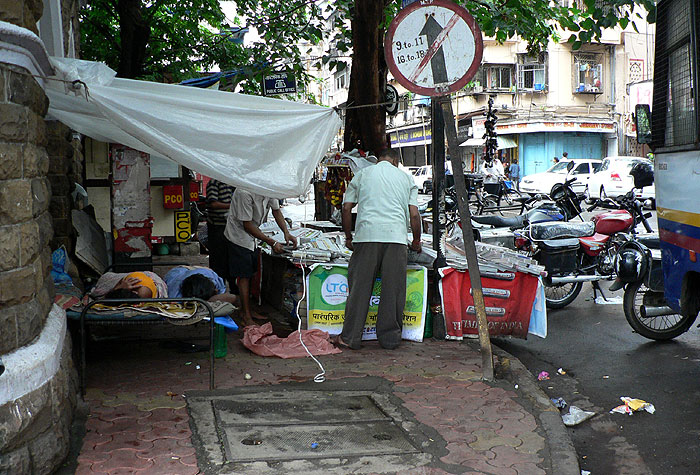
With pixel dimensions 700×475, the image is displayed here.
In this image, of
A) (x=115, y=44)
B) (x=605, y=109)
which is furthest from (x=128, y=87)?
(x=605, y=109)

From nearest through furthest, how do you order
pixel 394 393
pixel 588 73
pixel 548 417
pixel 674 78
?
pixel 548 417
pixel 394 393
pixel 674 78
pixel 588 73

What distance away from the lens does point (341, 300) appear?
7.09m

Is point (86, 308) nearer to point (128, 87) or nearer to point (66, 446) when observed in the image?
point (66, 446)

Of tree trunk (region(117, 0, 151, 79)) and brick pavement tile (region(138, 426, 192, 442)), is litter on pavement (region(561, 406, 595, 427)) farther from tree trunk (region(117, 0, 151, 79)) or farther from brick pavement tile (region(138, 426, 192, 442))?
tree trunk (region(117, 0, 151, 79))

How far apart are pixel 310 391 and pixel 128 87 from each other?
2.56 m

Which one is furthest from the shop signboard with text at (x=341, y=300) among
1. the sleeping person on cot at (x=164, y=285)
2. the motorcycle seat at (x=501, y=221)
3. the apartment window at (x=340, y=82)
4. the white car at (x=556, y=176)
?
the apartment window at (x=340, y=82)

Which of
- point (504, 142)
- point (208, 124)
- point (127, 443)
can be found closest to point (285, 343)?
point (208, 124)

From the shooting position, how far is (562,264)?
843cm

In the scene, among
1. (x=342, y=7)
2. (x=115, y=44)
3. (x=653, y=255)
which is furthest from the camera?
(x=115, y=44)

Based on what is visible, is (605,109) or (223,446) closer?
(223,446)

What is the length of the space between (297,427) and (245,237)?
10.9 feet

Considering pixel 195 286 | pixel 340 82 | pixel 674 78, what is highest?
pixel 340 82

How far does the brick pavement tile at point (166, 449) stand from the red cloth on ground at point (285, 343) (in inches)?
84.5

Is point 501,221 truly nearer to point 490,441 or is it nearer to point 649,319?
point 649,319
